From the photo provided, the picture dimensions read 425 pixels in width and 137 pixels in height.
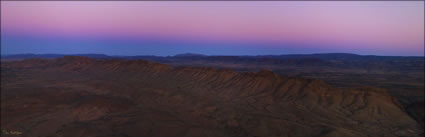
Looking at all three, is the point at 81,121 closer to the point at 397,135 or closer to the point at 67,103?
the point at 67,103

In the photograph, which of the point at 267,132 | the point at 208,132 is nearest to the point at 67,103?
the point at 208,132

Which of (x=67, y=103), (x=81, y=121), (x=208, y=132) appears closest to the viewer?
(x=208, y=132)

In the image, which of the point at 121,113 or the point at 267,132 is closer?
the point at 267,132

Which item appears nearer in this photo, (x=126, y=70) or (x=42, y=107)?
(x=42, y=107)

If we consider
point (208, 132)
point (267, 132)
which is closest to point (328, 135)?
point (267, 132)

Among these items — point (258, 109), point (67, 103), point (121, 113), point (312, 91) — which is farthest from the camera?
point (312, 91)

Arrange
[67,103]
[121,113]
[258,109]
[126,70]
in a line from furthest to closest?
1. [126,70]
2. [67,103]
3. [258,109]
4. [121,113]

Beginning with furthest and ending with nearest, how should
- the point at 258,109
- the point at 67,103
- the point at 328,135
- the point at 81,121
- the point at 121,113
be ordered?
the point at 67,103 → the point at 258,109 → the point at 121,113 → the point at 81,121 → the point at 328,135
